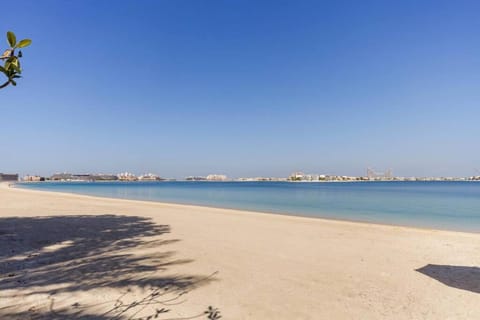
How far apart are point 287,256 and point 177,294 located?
333 centimetres

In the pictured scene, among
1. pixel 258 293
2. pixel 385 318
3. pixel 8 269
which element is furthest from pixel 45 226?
pixel 385 318

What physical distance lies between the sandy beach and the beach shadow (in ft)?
0.06

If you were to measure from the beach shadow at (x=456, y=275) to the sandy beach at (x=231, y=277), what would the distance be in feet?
0.06

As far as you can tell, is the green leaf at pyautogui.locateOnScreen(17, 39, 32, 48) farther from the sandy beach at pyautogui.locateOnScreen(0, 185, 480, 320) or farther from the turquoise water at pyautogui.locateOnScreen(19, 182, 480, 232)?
the turquoise water at pyautogui.locateOnScreen(19, 182, 480, 232)

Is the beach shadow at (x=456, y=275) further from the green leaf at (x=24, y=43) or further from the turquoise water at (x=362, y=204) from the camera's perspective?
the turquoise water at (x=362, y=204)

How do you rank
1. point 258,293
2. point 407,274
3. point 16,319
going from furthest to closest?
point 407,274
point 258,293
point 16,319

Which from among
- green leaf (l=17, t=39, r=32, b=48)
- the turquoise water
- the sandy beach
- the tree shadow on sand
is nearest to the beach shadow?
the sandy beach

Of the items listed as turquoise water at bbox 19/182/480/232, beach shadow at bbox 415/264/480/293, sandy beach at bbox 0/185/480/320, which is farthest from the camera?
turquoise water at bbox 19/182/480/232

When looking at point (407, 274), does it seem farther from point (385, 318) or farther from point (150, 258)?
point (150, 258)

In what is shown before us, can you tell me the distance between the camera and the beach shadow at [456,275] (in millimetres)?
5057

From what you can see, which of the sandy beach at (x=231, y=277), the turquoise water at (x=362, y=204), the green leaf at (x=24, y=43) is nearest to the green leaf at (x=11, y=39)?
the green leaf at (x=24, y=43)

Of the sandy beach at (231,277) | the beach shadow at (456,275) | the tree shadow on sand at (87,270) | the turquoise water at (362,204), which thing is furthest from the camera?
the turquoise water at (362,204)

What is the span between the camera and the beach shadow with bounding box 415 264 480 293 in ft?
16.6

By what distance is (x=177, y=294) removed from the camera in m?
4.32
